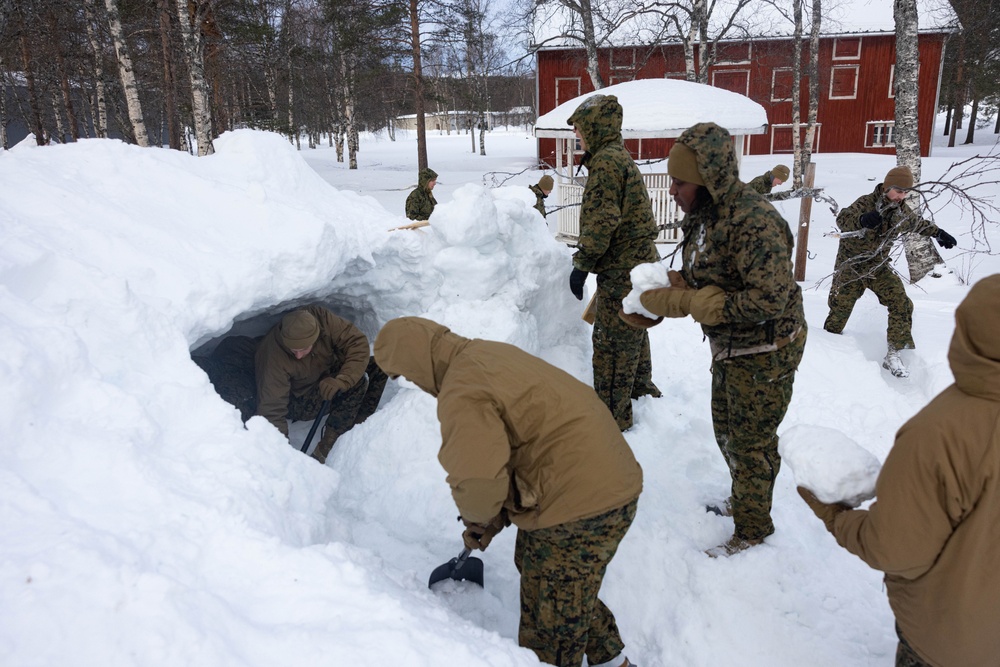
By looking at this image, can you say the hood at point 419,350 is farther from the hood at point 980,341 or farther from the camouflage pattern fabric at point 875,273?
the camouflage pattern fabric at point 875,273

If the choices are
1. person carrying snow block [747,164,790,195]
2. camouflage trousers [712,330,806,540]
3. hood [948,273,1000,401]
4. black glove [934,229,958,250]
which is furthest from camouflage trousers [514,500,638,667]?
person carrying snow block [747,164,790,195]

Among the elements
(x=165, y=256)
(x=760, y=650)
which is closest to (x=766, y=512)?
(x=760, y=650)

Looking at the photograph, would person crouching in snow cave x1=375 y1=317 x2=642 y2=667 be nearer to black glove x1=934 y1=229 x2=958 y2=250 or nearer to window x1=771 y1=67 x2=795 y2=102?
black glove x1=934 y1=229 x2=958 y2=250

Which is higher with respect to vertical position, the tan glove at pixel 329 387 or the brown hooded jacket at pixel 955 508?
the brown hooded jacket at pixel 955 508

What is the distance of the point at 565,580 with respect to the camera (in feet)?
6.94

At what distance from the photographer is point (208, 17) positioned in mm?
12539

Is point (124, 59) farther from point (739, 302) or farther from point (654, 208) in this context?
point (739, 302)

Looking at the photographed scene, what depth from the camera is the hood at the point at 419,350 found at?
6.99ft

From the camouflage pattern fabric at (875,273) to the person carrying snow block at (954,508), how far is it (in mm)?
3519

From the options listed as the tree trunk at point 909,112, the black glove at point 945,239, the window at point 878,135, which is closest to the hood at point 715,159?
the black glove at point 945,239

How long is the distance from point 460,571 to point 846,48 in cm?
2655

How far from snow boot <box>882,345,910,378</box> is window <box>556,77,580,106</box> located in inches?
801

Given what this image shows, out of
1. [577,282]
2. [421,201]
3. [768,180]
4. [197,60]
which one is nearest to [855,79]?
[768,180]

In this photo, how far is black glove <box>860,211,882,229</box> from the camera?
16.2 feet
